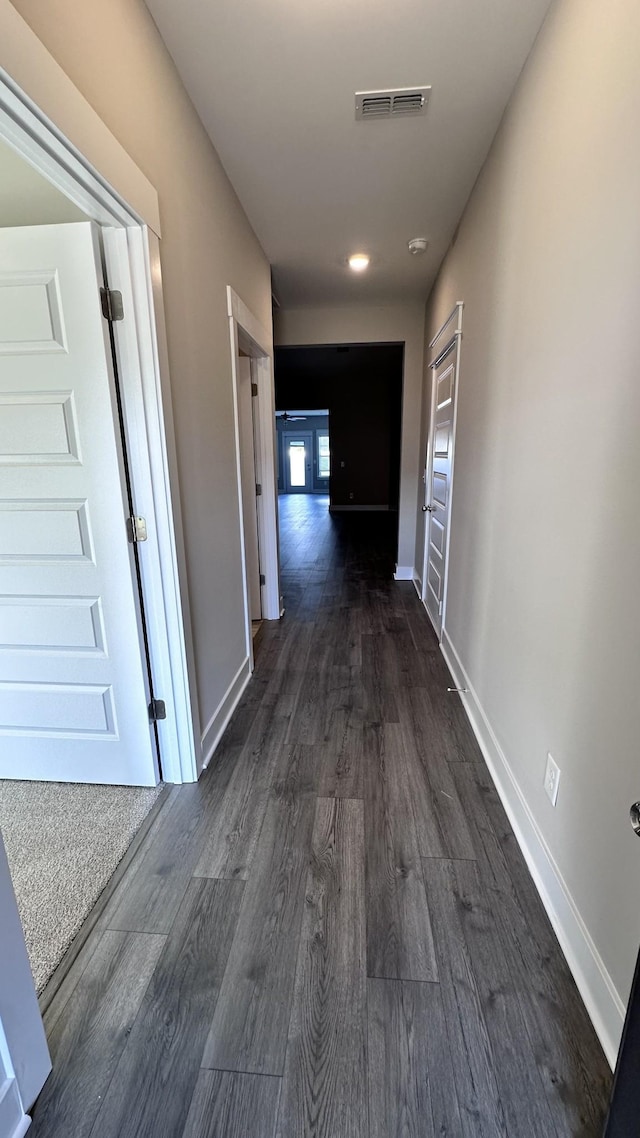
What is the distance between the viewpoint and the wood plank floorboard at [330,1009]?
96 centimetres

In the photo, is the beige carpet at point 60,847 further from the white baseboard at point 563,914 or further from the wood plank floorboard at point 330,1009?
the white baseboard at point 563,914

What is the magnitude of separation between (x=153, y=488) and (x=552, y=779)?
162 cm

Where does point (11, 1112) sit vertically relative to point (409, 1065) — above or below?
above

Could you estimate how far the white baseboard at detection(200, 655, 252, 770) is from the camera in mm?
2102

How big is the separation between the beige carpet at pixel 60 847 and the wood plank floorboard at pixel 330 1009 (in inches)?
26.8

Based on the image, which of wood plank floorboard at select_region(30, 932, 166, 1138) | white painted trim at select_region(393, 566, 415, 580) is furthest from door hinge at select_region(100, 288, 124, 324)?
white painted trim at select_region(393, 566, 415, 580)

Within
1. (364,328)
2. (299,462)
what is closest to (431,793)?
(364,328)

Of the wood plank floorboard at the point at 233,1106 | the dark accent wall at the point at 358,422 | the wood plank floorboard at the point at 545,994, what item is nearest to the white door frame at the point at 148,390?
the wood plank floorboard at the point at 233,1106

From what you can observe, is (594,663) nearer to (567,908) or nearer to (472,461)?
(567,908)

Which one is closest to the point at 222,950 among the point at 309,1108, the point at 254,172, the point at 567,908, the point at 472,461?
the point at 309,1108

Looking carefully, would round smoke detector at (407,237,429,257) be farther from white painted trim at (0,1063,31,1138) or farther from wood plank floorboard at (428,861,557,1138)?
white painted trim at (0,1063,31,1138)

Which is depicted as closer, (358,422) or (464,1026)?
(464,1026)

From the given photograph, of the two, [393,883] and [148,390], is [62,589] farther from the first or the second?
[393,883]

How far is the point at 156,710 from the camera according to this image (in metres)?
1.86
